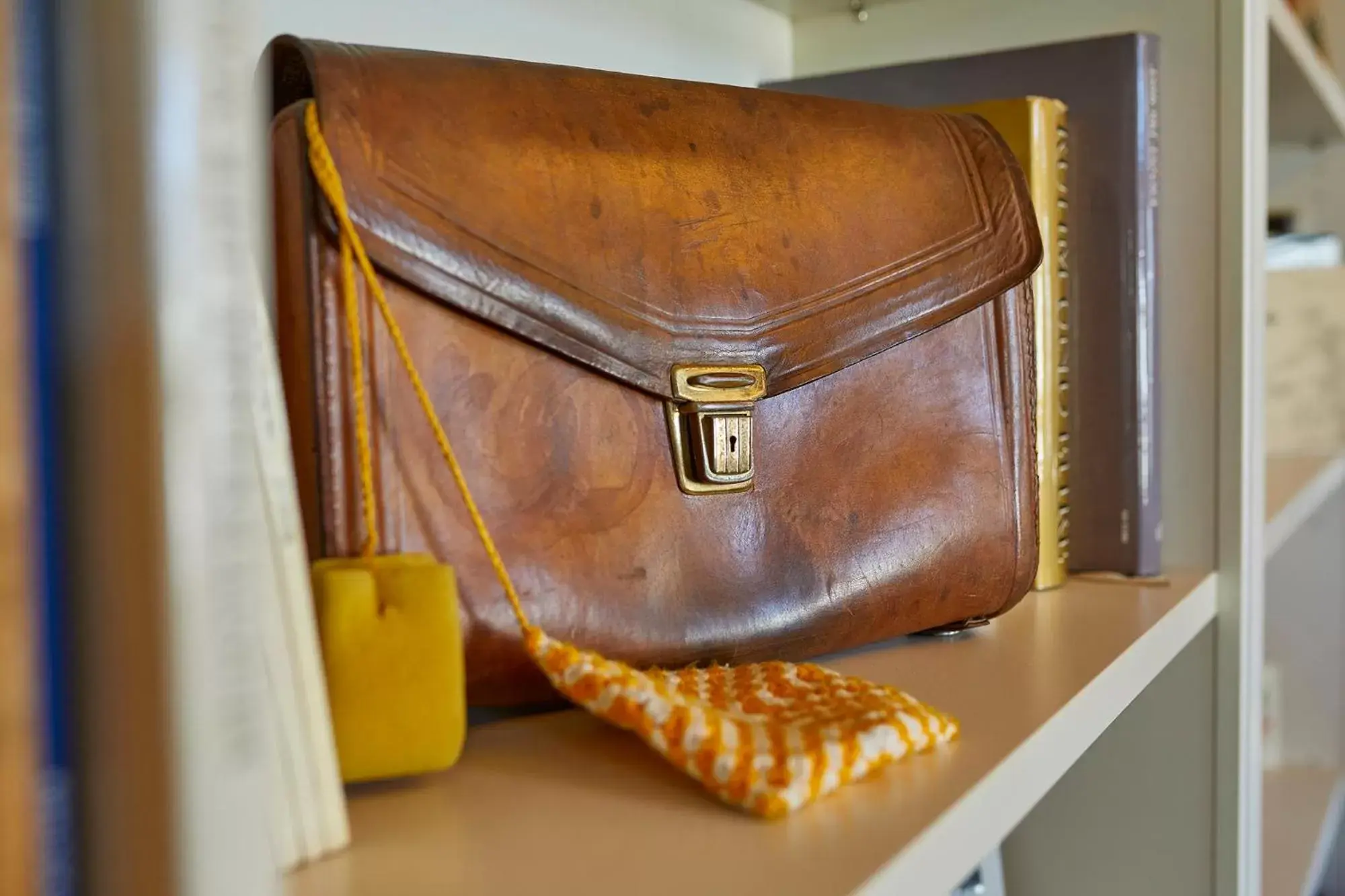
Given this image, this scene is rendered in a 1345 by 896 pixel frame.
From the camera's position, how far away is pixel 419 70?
398 millimetres

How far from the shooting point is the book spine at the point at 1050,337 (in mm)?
650

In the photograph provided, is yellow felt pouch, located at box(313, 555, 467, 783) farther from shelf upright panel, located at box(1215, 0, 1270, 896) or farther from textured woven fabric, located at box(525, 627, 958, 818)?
shelf upright panel, located at box(1215, 0, 1270, 896)

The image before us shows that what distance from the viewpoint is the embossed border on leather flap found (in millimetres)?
379

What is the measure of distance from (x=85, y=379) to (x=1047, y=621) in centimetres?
48

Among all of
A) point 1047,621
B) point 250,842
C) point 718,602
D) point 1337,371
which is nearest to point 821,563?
point 718,602

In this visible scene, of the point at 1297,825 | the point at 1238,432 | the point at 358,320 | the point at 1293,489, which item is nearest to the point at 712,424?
the point at 358,320

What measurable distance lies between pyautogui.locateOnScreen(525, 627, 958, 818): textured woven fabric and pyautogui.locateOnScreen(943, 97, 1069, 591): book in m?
0.28

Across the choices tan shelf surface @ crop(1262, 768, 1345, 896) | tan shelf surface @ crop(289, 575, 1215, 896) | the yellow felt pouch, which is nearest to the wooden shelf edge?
tan shelf surface @ crop(289, 575, 1215, 896)

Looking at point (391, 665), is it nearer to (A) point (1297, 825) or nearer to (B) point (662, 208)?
(B) point (662, 208)

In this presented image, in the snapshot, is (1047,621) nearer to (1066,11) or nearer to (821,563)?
(821,563)

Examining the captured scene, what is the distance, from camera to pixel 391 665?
1.06 feet

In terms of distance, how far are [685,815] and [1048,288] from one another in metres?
0.43

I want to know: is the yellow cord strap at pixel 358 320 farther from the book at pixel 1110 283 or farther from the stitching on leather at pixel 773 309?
the book at pixel 1110 283

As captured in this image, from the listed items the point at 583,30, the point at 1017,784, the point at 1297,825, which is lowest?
the point at 1297,825
